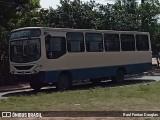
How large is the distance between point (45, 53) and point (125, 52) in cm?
693

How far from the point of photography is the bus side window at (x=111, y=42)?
73.8ft

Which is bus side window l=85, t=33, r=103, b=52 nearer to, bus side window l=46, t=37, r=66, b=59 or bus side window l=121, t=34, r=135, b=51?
bus side window l=46, t=37, r=66, b=59

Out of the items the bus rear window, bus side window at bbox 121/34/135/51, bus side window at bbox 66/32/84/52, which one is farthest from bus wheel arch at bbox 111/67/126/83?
the bus rear window

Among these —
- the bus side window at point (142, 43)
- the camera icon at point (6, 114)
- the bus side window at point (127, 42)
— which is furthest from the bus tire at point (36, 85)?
the camera icon at point (6, 114)

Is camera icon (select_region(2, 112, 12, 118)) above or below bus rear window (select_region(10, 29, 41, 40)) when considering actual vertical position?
below

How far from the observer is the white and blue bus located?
18.5m

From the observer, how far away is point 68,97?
14523mm

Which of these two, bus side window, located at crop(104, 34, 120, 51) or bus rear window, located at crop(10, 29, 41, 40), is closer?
bus rear window, located at crop(10, 29, 41, 40)

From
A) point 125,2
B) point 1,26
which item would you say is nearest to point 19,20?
point 1,26

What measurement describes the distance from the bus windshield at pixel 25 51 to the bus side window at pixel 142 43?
28.0 feet

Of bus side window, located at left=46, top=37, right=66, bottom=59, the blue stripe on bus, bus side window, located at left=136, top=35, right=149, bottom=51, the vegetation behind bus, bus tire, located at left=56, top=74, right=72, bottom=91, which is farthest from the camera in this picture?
the vegetation behind bus

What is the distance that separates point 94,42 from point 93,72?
5.16 ft

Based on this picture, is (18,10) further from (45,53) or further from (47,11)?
(45,53)

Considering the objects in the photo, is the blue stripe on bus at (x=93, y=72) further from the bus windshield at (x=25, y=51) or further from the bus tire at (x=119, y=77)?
the bus windshield at (x=25, y=51)
